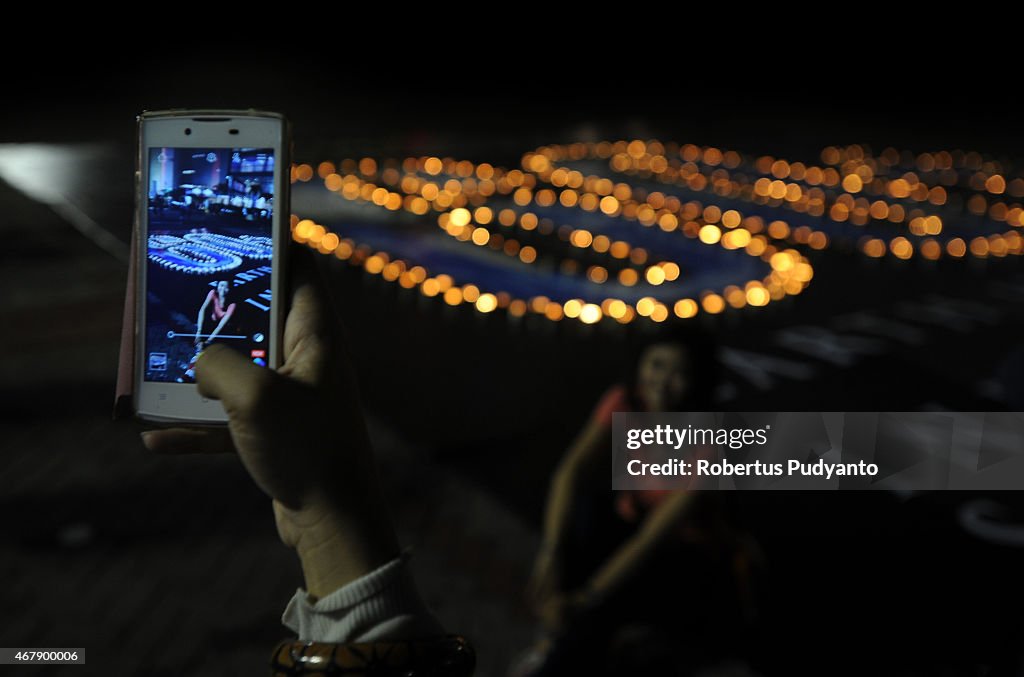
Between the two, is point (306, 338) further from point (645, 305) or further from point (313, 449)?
point (645, 305)

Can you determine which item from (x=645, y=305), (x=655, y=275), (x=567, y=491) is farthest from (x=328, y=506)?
(x=655, y=275)

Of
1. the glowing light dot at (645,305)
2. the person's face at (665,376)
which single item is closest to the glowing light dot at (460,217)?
the glowing light dot at (645,305)

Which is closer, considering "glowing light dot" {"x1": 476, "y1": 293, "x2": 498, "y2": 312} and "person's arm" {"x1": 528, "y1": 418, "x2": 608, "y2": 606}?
"person's arm" {"x1": 528, "y1": 418, "x2": 608, "y2": 606}

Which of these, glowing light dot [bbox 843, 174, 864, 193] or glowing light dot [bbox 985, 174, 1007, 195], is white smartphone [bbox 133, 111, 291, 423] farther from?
glowing light dot [bbox 985, 174, 1007, 195]

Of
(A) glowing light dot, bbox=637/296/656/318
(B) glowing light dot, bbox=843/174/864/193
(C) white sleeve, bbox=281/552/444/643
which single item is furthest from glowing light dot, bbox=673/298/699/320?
(C) white sleeve, bbox=281/552/444/643

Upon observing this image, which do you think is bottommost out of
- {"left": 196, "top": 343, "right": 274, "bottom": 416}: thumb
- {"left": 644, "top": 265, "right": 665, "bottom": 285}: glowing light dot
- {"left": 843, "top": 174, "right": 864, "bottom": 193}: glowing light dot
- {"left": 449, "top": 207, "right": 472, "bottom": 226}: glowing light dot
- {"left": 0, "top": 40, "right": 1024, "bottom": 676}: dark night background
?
{"left": 0, "top": 40, "right": 1024, "bottom": 676}: dark night background
